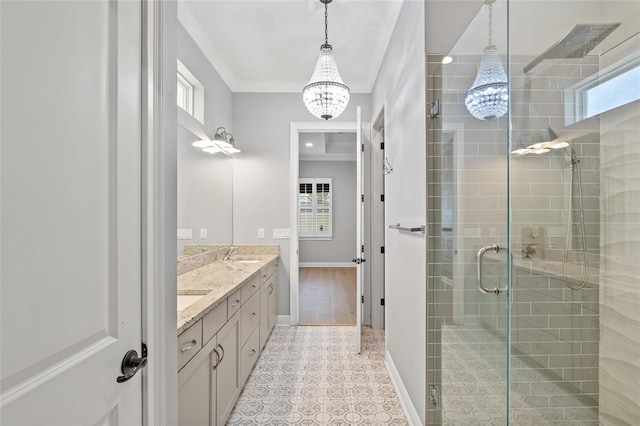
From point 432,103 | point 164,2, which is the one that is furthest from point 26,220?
point 432,103

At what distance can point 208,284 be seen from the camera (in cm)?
205

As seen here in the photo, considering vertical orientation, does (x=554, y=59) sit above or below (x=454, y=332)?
above

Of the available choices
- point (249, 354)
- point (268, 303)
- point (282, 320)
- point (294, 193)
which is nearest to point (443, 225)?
point (249, 354)

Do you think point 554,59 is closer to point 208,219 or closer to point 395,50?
point 395,50

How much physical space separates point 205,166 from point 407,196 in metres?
1.97

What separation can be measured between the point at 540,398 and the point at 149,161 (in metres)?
1.74

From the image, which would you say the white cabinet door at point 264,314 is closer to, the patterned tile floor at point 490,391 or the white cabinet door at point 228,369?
the white cabinet door at point 228,369

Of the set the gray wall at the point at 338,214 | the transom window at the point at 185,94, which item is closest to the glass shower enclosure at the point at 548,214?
the transom window at the point at 185,94

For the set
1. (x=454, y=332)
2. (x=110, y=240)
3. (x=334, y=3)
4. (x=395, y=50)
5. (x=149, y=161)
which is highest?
(x=334, y=3)

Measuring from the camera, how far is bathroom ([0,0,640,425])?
614mm

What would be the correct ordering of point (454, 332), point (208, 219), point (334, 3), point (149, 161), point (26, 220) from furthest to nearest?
point (208, 219) < point (334, 3) < point (454, 332) < point (149, 161) < point (26, 220)

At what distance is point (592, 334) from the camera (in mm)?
1183

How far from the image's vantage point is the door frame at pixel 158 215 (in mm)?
929

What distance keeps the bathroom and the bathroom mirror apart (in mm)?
1541
